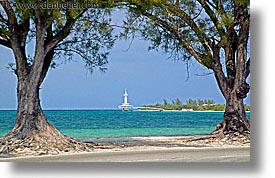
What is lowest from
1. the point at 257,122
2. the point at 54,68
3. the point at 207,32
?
the point at 257,122

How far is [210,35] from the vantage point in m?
4.15

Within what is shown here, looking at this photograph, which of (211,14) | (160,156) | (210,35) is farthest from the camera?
(210,35)

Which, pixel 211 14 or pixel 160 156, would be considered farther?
pixel 211 14

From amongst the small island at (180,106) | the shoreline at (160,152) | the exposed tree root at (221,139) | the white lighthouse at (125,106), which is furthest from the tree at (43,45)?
the exposed tree root at (221,139)

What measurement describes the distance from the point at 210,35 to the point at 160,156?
1016 millimetres

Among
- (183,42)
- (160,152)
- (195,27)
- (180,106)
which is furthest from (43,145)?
(195,27)

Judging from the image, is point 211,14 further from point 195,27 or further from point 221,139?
point 221,139

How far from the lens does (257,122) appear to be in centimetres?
368

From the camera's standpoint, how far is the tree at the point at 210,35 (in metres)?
3.97

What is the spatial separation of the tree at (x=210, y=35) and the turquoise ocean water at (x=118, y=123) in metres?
0.30

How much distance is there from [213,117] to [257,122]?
0.41 m

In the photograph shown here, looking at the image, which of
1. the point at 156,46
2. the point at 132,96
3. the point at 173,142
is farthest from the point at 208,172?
the point at 156,46

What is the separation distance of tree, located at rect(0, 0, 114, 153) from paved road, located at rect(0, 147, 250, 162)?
177 mm

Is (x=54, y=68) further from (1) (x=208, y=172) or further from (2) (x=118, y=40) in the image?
(1) (x=208, y=172)
